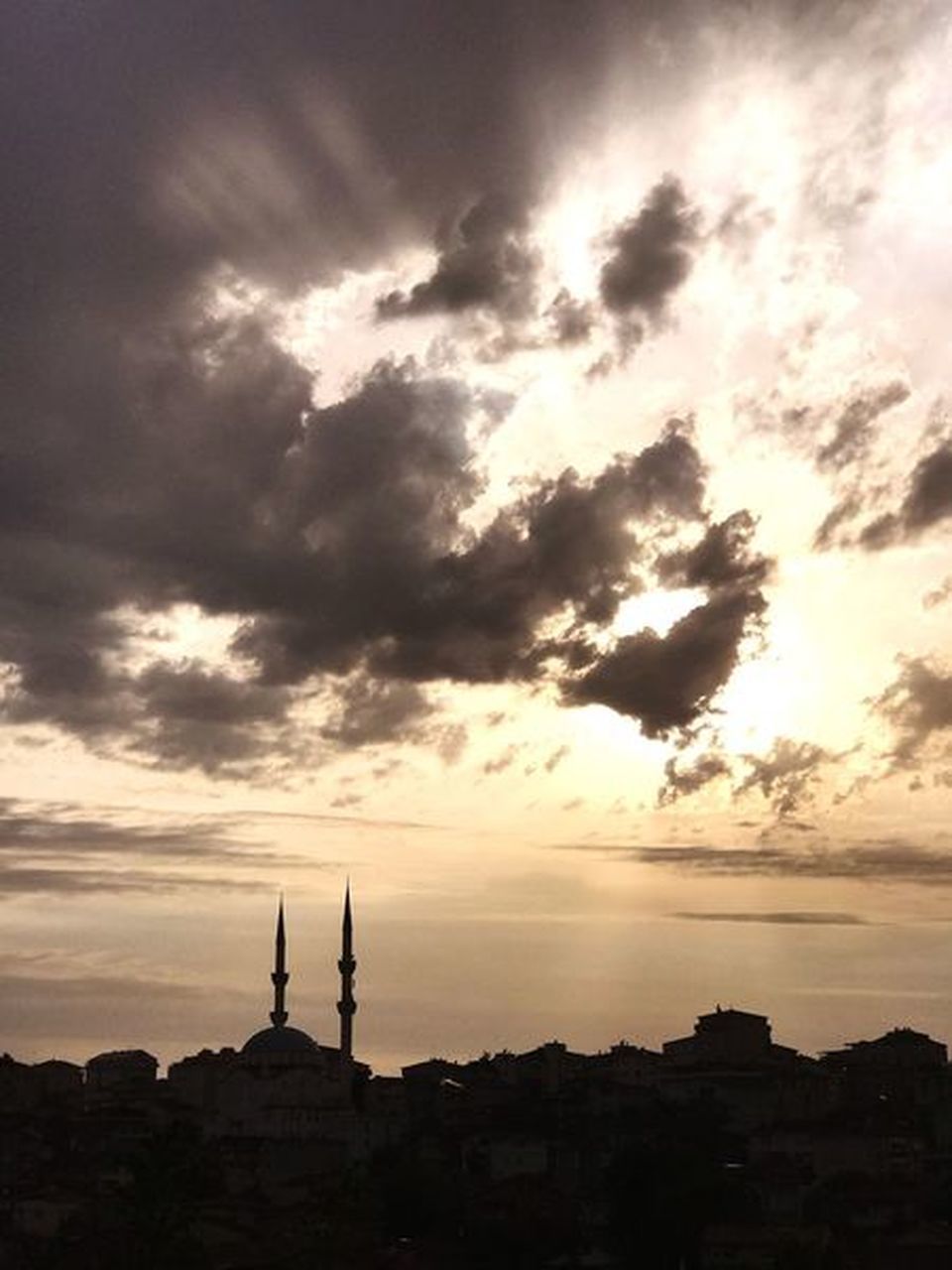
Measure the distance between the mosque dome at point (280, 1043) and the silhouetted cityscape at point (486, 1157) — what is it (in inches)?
8.0

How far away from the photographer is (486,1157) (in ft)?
360

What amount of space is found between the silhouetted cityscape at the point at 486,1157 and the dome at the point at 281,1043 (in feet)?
0.70

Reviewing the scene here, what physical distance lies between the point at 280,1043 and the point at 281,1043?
0.20 feet

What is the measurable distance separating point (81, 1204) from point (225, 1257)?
61.9 feet

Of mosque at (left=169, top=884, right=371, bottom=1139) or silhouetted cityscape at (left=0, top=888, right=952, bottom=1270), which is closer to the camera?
silhouetted cityscape at (left=0, top=888, right=952, bottom=1270)

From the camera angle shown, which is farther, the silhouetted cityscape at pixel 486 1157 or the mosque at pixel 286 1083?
the mosque at pixel 286 1083

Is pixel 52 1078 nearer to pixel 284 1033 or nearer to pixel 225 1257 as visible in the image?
pixel 284 1033

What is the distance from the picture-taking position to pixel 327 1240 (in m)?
69.9

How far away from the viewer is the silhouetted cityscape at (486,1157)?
79.6 m

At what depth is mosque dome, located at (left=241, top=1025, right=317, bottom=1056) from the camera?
135 metres

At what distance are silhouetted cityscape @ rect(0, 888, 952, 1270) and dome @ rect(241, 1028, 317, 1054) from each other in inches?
8.4

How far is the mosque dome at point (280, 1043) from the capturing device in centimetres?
13525

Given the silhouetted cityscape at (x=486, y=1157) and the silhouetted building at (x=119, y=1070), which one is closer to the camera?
the silhouetted cityscape at (x=486, y=1157)

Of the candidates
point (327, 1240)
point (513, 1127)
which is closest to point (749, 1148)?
point (513, 1127)
